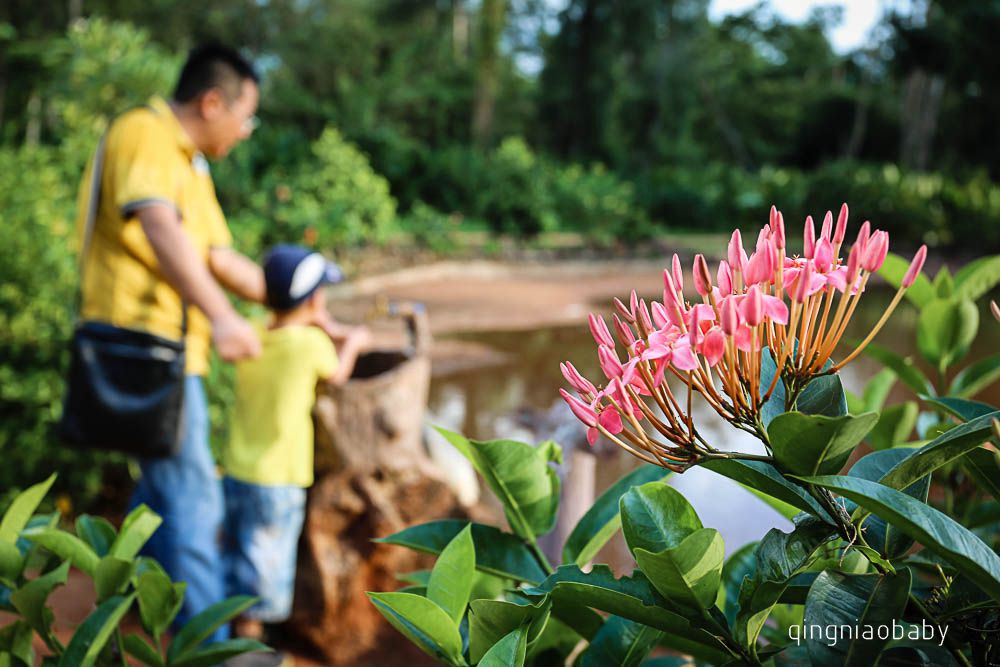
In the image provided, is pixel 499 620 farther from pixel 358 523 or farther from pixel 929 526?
pixel 358 523

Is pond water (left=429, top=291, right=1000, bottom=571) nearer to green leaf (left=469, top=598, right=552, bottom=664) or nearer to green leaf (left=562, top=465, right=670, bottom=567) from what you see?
green leaf (left=562, top=465, right=670, bottom=567)

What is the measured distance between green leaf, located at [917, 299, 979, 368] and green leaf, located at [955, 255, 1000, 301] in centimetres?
1

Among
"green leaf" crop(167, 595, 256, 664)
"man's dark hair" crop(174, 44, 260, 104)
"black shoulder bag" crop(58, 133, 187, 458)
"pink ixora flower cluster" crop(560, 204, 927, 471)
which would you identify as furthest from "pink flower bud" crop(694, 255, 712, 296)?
"man's dark hair" crop(174, 44, 260, 104)

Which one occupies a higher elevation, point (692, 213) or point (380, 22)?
point (380, 22)

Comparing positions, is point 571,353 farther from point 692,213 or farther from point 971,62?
point 971,62

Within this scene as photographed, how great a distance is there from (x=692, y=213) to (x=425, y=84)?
23.5 feet

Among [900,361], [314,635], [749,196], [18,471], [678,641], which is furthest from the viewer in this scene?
[749,196]

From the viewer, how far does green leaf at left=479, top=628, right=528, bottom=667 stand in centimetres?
53

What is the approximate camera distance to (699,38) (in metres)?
21.4

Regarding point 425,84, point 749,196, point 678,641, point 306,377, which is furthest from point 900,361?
point 425,84

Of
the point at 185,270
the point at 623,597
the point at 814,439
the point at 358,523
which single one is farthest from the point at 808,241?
the point at 358,523

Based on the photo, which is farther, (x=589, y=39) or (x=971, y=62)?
(x=589, y=39)

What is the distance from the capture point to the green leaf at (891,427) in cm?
106

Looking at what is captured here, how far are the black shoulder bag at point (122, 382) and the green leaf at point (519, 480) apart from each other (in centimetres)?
153
